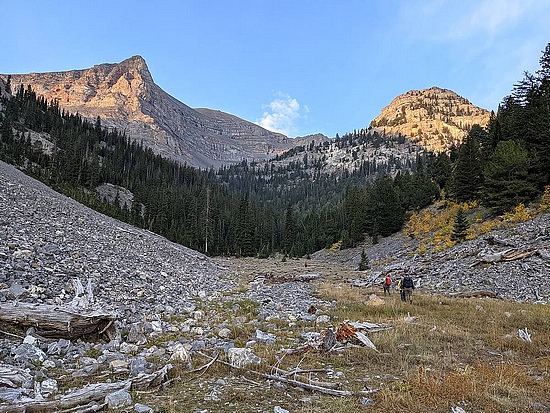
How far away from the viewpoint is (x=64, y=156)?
109 meters

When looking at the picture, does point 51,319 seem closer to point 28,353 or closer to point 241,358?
point 28,353

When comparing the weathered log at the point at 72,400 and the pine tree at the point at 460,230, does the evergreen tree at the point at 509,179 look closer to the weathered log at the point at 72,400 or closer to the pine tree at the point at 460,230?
the pine tree at the point at 460,230

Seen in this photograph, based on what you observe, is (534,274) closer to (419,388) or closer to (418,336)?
(418,336)

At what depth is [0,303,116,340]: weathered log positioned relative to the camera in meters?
9.34

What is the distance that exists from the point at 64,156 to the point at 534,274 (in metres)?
126

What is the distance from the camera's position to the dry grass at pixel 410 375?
630cm

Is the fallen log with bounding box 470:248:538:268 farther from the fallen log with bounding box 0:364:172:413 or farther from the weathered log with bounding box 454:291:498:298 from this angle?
the fallen log with bounding box 0:364:172:413

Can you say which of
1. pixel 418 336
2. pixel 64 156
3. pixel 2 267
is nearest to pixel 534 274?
pixel 418 336

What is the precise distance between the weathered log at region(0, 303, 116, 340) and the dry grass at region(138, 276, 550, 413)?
4.03 m

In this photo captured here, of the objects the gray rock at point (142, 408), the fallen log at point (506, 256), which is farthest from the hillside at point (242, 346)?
the fallen log at point (506, 256)

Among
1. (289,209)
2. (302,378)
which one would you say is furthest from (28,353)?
(289,209)

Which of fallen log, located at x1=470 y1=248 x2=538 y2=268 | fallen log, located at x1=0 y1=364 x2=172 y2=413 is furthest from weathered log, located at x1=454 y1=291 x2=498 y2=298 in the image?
fallen log, located at x1=0 y1=364 x2=172 y2=413

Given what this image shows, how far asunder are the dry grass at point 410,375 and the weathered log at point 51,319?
4031mm

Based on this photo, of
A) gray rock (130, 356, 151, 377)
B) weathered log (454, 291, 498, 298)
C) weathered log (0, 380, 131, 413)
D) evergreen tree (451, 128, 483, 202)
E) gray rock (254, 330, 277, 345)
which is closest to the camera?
weathered log (0, 380, 131, 413)
